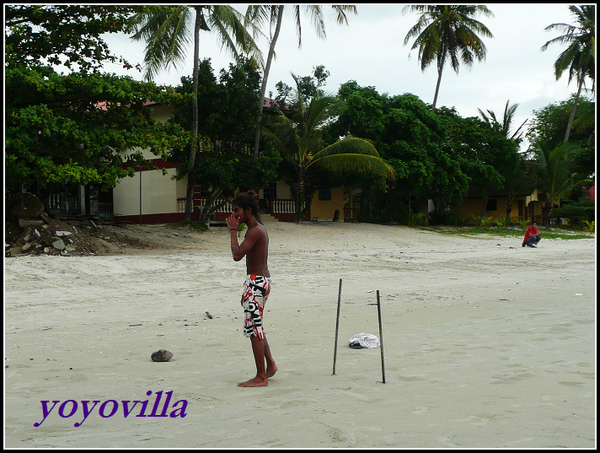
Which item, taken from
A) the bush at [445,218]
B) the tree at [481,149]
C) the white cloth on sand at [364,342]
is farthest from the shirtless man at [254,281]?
the bush at [445,218]

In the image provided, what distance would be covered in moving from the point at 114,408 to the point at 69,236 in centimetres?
1420

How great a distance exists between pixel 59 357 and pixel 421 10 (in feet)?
105

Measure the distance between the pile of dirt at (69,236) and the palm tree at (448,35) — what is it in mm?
19299

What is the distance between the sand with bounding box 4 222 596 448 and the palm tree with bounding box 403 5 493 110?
73.1 feet

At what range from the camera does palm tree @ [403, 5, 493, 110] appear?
1300 inches

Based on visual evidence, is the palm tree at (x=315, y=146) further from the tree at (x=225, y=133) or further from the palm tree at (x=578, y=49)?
the palm tree at (x=578, y=49)

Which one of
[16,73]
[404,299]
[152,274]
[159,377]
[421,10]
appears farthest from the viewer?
[421,10]

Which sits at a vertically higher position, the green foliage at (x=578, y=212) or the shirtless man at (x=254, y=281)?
the green foliage at (x=578, y=212)

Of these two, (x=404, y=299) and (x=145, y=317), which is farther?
(x=404, y=299)

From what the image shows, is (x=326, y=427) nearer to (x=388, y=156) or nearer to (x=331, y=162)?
(x=331, y=162)

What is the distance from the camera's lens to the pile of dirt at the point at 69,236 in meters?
16.9

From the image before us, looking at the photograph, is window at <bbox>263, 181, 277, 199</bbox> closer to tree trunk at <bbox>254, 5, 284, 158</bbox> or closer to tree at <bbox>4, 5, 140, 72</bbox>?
tree trunk at <bbox>254, 5, 284, 158</bbox>

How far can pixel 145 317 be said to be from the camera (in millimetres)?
8828

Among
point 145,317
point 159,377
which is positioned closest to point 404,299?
point 145,317
